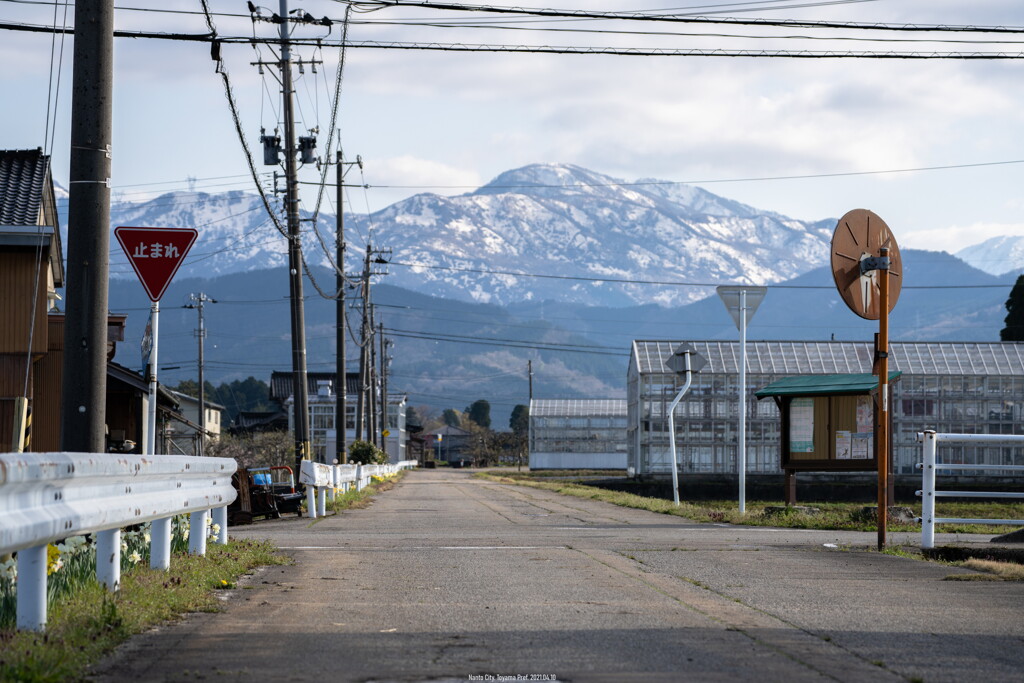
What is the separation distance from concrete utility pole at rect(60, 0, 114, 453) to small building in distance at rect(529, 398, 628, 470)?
8942cm

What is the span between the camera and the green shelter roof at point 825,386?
22.7 metres

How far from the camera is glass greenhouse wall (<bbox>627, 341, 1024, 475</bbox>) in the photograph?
49.1m

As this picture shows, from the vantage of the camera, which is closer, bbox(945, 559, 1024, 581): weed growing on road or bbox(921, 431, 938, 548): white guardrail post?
bbox(945, 559, 1024, 581): weed growing on road

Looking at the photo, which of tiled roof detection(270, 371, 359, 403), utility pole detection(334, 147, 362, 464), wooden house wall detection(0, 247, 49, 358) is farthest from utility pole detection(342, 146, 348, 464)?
tiled roof detection(270, 371, 359, 403)

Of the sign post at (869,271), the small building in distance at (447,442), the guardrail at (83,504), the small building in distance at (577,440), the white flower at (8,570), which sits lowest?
the small building in distance at (447,442)

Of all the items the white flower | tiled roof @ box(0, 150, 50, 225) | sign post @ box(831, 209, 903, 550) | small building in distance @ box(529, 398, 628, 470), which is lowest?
small building in distance @ box(529, 398, 628, 470)

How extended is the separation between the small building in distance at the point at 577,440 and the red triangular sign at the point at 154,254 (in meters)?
86.8

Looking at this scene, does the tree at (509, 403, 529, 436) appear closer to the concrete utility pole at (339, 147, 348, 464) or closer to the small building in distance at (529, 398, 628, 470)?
the small building in distance at (529, 398, 628, 470)

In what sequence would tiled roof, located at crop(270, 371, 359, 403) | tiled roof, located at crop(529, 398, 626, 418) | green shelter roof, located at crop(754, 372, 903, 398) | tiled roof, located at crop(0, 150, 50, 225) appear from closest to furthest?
green shelter roof, located at crop(754, 372, 903, 398)
tiled roof, located at crop(0, 150, 50, 225)
tiled roof, located at crop(529, 398, 626, 418)
tiled roof, located at crop(270, 371, 359, 403)

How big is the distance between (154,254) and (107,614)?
6835mm

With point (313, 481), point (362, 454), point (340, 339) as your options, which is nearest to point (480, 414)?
point (362, 454)

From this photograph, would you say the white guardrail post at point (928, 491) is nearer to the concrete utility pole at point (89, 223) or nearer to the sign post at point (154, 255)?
the sign post at point (154, 255)

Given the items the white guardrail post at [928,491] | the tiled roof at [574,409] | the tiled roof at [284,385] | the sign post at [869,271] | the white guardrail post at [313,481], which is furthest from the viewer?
the tiled roof at [284,385]

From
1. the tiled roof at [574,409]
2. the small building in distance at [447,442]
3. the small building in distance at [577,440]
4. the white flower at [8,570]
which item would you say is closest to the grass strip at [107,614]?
the white flower at [8,570]
